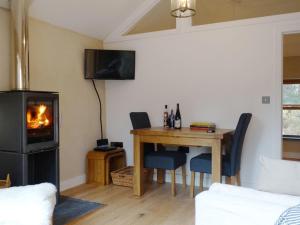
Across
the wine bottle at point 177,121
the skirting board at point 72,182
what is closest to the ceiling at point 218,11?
the wine bottle at point 177,121

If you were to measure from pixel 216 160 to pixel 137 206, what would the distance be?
37.8 inches

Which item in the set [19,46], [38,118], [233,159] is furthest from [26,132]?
[233,159]

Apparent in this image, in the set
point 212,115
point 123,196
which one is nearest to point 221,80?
point 212,115

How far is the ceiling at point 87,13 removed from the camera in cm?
326

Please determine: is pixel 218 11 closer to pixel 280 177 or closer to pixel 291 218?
pixel 280 177

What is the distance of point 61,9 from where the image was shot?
3371 millimetres

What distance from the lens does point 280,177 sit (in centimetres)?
145

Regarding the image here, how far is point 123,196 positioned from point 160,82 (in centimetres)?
161

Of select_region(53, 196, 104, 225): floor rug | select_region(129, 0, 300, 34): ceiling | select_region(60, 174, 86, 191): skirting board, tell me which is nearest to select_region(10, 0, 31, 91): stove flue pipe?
select_region(53, 196, 104, 225): floor rug

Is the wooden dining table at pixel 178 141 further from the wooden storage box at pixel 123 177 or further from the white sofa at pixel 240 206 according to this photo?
the white sofa at pixel 240 206

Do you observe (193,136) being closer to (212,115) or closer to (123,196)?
(212,115)

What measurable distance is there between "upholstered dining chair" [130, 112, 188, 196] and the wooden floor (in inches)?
9.1

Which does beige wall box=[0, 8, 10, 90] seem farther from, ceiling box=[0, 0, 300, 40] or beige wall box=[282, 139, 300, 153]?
beige wall box=[282, 139, 300, 153]

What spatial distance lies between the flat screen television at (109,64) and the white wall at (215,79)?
0.48 ft
